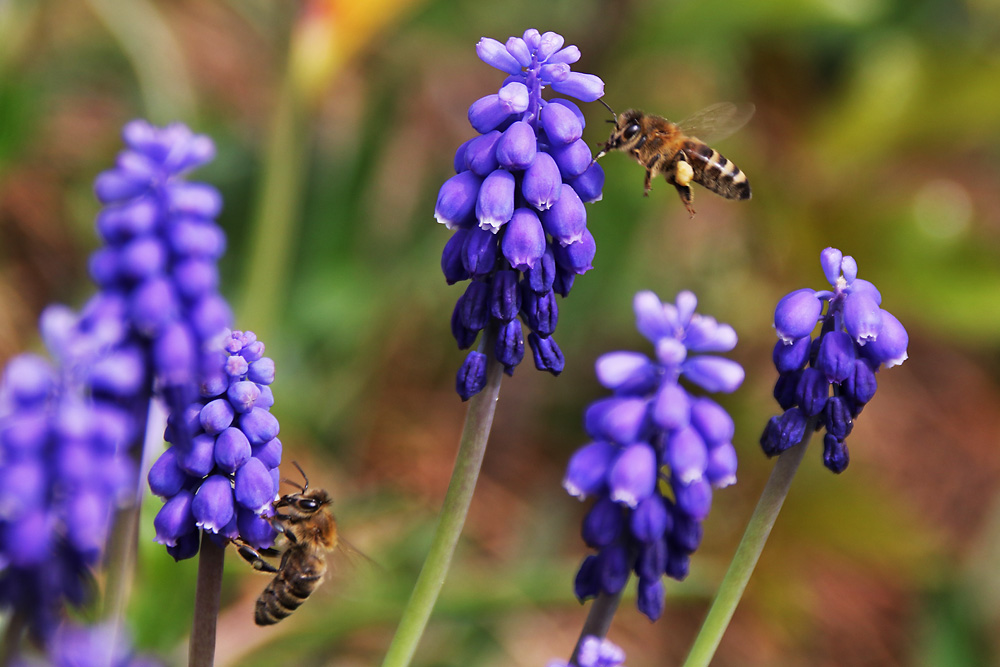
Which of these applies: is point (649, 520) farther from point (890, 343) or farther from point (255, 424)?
point (255, 424)

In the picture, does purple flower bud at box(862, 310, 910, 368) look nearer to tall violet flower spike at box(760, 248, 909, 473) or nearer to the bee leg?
tall violet flower spike at box(760, 248, 909, 473)

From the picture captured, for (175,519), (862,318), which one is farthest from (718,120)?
(175,519)

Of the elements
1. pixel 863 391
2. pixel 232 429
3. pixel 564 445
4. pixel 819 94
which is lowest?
pixel 232 429

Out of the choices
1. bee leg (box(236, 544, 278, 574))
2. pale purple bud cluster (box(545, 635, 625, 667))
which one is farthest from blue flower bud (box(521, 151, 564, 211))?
bee leg (box(236, 544, 278, 574))

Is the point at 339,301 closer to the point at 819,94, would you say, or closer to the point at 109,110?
the point at 109,110

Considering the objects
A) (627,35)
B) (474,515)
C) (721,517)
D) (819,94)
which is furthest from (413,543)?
(819,94)

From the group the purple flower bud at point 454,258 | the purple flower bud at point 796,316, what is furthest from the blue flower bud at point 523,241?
the purple flower bud at point 796,316
